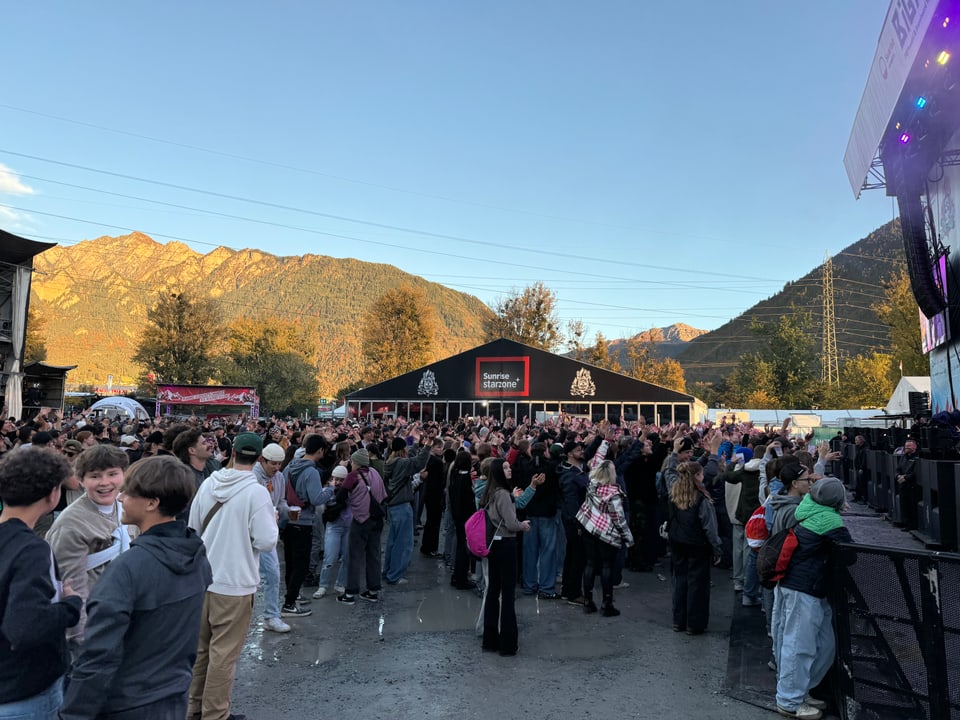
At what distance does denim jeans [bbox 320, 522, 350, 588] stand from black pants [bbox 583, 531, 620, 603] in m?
2.92

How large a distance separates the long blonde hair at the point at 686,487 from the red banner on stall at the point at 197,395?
117 ft

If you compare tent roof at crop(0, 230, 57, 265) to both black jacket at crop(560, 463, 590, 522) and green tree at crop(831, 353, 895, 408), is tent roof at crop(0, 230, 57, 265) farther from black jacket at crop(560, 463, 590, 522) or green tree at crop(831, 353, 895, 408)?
green tree at crop(831, 353, 895, 408)

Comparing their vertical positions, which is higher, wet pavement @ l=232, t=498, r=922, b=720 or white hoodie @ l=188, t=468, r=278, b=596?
white hoodie @ l=188, t=468, r=278, b=596

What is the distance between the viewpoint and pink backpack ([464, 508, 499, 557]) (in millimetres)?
5703

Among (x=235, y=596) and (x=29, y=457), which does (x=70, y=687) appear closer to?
(x=29, y=457)

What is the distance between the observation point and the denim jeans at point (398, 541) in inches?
322

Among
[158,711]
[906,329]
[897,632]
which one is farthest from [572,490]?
[906,329]

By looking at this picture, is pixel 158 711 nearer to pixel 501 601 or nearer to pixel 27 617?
pixel 27 617

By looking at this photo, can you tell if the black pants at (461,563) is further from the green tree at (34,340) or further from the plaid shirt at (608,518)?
the green tree at (34,340)

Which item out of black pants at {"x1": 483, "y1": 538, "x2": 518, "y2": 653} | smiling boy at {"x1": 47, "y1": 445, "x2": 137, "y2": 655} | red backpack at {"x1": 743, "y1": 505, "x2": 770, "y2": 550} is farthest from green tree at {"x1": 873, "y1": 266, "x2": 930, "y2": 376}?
smiling boy at {"x1": 47, "y1": 445, "x2": 137, "y2": 655}

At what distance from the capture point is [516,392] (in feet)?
120

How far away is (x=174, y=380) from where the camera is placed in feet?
199

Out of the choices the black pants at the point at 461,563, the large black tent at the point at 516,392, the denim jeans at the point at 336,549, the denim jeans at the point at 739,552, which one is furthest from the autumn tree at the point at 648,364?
the denim jeans at the point at 336,549

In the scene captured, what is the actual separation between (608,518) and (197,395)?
3636 centimetres
